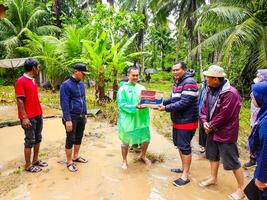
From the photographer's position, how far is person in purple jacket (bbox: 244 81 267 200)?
2.50 meters

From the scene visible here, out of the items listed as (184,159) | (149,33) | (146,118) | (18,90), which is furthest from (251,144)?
(149,33)

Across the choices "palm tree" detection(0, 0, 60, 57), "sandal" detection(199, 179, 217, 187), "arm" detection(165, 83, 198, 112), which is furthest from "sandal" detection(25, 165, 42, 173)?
"palm tree" detection(0, 0, 60, 57)

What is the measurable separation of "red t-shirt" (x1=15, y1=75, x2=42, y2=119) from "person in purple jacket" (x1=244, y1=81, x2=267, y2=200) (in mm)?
3372

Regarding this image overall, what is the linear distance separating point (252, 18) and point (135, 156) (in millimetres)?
8235

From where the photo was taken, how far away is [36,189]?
4.31 metres

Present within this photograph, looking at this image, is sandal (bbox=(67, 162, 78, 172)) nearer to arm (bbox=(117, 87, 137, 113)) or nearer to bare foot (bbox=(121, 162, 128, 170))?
bare foot (bbox=(121, 162, 128, 170))

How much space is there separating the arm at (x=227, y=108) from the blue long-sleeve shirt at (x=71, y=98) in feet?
7.29

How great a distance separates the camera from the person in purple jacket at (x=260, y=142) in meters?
2.50

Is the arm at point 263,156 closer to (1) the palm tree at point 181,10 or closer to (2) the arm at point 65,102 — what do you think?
(2) the arm at point 65,102

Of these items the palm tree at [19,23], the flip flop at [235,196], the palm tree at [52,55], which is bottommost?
the flip flop at [235,196]

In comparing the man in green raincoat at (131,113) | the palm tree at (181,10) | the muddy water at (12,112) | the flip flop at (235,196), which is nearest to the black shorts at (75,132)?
the man in green raincoat at (131,113)

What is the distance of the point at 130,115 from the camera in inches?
194

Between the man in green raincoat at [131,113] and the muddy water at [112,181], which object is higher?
the man in green raincoat at [131,113]

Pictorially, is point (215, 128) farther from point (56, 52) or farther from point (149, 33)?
point (149, 33)
